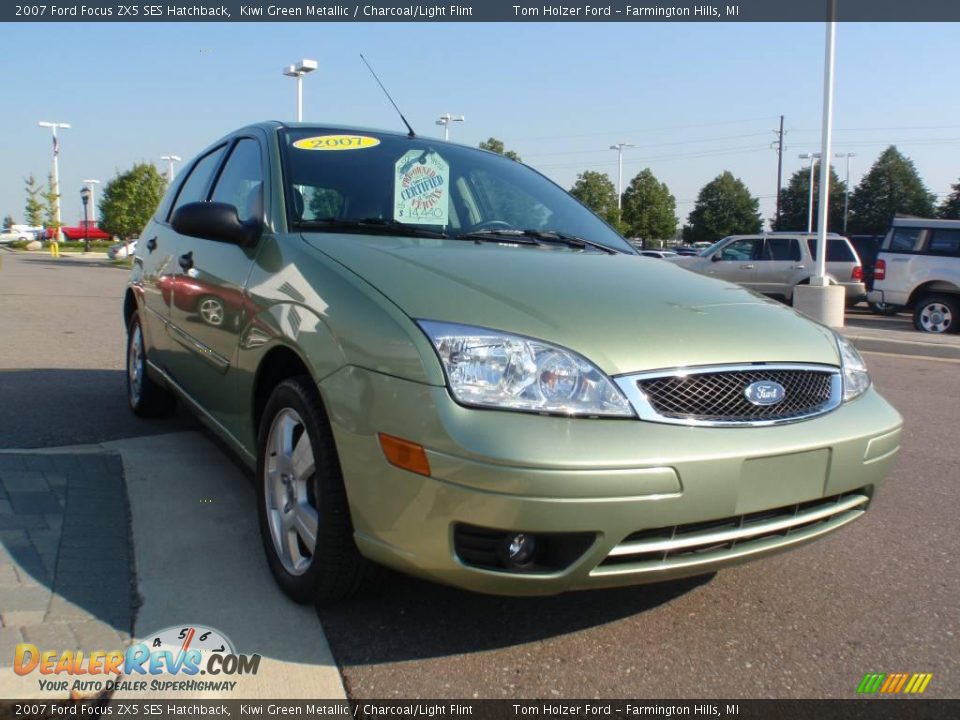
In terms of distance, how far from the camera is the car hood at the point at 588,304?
2.29 m

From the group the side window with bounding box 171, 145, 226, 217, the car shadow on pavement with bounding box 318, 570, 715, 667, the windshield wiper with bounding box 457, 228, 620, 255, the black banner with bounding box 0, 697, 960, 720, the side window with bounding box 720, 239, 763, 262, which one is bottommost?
the black banner with bounding box 0, 697, 960, 720

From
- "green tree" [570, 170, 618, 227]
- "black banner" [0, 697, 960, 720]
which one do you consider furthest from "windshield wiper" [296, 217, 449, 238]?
"green tree" [570, 170, 618, 227]

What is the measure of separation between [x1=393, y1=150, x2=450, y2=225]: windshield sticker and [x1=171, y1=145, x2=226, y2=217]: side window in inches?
44.5

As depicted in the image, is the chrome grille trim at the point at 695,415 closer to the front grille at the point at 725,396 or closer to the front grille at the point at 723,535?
the front grille at the point at 725,396

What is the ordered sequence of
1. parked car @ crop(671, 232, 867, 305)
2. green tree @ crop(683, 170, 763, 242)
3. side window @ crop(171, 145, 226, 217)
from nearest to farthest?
side window @ crop(171, 145, 226, 217) → parked car @ crop(671, 232, 867, 305) → green tree @ crop(683, 170, 763, 242)

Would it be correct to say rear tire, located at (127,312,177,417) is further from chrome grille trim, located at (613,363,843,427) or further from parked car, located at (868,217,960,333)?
parked car, located at (868,217,960,333)

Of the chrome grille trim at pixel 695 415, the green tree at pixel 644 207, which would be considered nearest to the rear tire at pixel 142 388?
the chrome grille trim at pixel 695 415

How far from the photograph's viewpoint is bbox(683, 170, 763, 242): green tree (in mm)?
80375

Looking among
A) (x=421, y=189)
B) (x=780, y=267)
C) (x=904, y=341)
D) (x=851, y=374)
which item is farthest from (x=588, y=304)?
(x=780, y=267)

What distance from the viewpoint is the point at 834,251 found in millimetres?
17422

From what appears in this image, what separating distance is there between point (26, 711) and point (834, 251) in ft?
58.4

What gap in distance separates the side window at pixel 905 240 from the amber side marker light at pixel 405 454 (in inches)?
568

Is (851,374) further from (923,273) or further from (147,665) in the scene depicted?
(923,273)

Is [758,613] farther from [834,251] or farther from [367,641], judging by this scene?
[834,251]
